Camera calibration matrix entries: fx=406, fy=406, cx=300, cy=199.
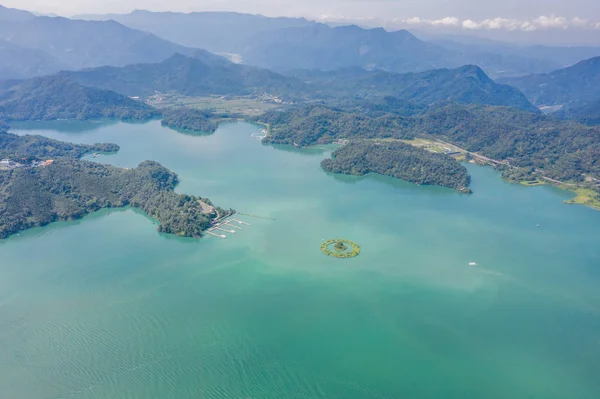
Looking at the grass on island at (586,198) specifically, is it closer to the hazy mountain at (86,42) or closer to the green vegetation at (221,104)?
the green vegetation at (221,104)

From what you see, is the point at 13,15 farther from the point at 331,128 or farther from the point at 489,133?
the point at 489,133

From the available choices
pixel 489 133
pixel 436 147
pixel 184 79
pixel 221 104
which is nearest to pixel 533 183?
pixel 436 147

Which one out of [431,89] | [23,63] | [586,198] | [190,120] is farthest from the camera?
[23,63]

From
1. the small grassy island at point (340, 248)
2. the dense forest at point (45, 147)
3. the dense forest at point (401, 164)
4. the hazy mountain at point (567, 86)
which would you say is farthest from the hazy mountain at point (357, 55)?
the small grassy island at point (340, 248)

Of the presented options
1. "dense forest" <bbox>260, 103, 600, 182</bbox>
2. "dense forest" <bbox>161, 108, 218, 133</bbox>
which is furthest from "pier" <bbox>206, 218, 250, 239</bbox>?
"dense forest" <bbox>161, 108, 218, 133</bbox>

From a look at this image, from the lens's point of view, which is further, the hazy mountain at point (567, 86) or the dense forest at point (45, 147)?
the hazy mountain at point (567, 86)
